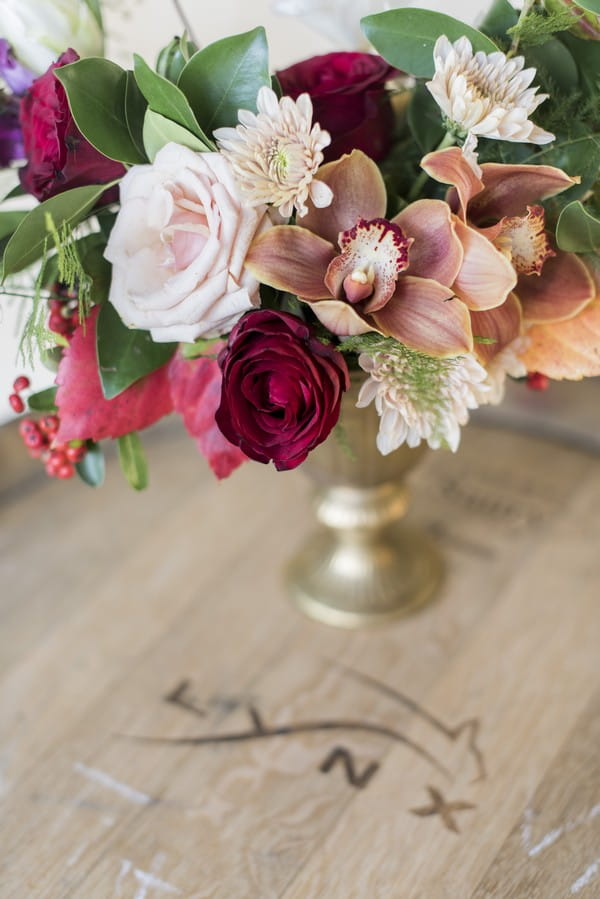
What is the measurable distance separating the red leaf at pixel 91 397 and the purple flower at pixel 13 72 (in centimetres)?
14

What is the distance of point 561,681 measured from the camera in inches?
24.1

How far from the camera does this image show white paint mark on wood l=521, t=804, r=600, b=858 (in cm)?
51

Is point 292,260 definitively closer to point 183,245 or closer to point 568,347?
point 183,245

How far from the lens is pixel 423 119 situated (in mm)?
515

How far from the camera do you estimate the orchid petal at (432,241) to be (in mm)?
425

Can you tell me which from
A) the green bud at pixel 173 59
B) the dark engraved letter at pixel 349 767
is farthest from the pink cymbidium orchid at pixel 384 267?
the dark engraved letter at pixel 349 767

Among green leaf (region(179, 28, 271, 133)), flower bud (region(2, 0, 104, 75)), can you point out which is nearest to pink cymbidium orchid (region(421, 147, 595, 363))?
green leaf (region(179, 28, 271, 133))

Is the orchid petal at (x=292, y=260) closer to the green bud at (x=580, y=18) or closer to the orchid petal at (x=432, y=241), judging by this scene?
the orchid petal at (x=432, y=241)

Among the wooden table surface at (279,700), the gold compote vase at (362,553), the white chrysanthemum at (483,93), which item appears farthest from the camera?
the gold compote vase at (362,553)

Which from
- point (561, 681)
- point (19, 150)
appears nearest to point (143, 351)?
point (19, 150)

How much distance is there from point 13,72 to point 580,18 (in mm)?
310

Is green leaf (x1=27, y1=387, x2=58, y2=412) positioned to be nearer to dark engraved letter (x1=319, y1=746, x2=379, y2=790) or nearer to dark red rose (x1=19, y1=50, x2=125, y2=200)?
dark red rose (x1=19, y1=50, x2=125, y2=200)

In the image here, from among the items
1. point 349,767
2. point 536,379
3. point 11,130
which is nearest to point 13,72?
point 11,130

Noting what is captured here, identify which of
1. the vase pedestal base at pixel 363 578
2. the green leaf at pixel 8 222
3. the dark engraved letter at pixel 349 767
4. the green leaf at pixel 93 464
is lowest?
the vase pedestal base at pixel 363 578
